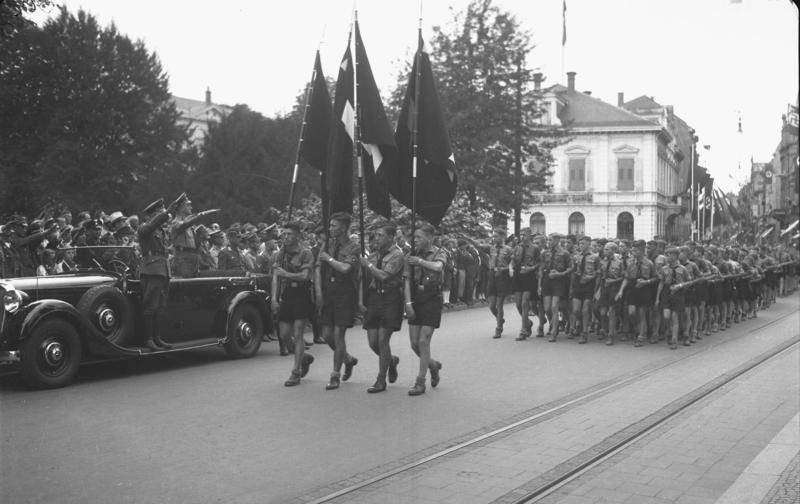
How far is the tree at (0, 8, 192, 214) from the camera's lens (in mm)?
29656

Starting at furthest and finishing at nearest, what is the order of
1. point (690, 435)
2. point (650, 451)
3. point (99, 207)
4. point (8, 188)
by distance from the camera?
1. point (99, 207)
2. point (8, 188)
3. point (690, 435)
4. point (650, 451)

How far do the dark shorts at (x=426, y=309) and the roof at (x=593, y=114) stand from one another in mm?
57482

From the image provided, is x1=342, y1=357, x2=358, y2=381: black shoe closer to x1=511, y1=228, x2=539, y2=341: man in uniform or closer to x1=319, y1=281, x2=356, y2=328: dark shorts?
x1=319, y1=281, x2=356, y2=328: dark shorts

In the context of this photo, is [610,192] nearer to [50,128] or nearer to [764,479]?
[50,128]

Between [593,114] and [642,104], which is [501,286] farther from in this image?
[642,104]

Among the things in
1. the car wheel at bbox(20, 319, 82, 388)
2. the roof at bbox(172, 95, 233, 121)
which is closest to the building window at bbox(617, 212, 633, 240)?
the roof at bbox(172, 95, 233, 121)

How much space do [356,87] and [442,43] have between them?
27344mm

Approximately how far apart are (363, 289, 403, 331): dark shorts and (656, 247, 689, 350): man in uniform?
7175mm

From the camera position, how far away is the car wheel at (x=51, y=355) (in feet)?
29.7

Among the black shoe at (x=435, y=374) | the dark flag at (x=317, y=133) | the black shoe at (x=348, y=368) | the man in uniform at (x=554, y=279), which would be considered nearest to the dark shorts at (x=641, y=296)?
the man in uniform at (x=554, y=279)

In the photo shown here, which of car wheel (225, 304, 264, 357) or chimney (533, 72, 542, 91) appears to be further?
chimney (533, 72, 542, 91)

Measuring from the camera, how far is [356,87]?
998 centimetres

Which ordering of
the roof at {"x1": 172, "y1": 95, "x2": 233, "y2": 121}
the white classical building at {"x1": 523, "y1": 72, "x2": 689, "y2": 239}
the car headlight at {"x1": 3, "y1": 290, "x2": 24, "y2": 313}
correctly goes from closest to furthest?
the car headlight at {"x1": 3, "y1": 290, "x2": 24, "y2": 313}, the roof at {"x1": 172, "y1": 95, "x2": 233, "y2": 121}, the white classical building at {"x1": 523, "y1": 72, "x2": 689, "y2": 239}

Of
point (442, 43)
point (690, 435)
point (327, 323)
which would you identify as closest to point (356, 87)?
point (327, 323)
